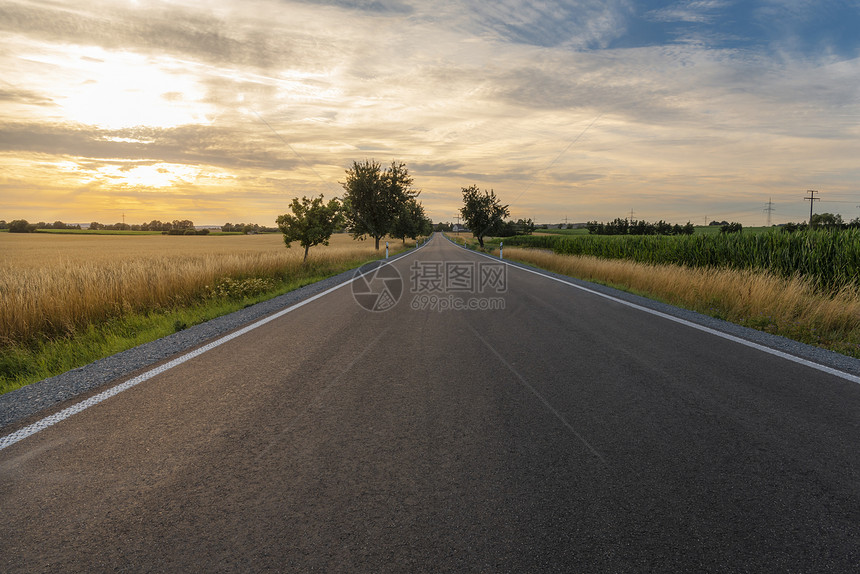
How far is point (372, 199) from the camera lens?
41156 millimetres

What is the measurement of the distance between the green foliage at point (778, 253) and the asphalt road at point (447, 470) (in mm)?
9133

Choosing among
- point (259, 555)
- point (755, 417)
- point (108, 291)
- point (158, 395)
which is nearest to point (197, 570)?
point (259, 555)

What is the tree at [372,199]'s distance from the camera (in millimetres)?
41062

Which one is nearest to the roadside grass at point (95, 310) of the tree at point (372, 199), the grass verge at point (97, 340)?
the grass verge at point (97, 340)

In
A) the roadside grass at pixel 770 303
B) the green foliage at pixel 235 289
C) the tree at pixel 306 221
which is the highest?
the tree at pixel 306 221

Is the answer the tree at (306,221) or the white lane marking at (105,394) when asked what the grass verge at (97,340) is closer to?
the white lane marking at (105,394)

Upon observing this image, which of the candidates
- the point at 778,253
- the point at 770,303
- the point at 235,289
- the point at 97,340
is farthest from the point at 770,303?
the point at 97,340

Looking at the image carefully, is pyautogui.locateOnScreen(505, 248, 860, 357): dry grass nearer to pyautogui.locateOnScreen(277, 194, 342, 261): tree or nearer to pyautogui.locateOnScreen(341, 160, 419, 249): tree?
pyautogui.locateOnScreen(277, 194, 342, 261): tree

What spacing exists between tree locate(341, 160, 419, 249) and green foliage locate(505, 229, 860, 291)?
75.7 feet

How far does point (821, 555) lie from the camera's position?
2217mm

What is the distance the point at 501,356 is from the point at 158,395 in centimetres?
382

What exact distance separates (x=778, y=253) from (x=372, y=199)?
3166cm

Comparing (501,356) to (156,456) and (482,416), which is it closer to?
(482,416)

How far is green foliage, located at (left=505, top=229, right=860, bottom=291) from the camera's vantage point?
12.5 m
